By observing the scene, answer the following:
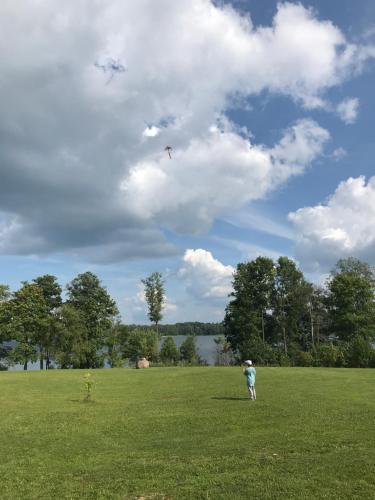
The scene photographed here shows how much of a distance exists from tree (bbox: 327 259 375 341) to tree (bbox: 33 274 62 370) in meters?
40.1

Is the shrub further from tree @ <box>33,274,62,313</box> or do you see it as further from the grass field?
the grass field

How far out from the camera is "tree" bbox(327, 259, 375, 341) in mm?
66812

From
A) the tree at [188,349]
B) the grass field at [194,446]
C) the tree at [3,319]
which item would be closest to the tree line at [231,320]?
the tree at [3,319]

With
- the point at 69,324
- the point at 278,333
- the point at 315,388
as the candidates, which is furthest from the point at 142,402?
the point at 278,333

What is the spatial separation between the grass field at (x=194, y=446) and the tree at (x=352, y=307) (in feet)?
150

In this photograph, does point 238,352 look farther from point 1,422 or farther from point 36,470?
point 36,470

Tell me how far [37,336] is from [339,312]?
140ft

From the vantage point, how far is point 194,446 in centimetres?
1279

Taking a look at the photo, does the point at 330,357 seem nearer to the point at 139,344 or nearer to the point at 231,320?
the point at 231,320

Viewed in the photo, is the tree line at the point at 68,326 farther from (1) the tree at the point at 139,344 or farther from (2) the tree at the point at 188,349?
(2) the tree at the point at 188,349

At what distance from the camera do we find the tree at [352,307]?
2630 inches

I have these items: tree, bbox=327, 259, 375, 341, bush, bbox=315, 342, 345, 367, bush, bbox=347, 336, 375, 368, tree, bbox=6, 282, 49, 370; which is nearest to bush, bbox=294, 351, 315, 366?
bush, bbox=315, 342, 345, 367

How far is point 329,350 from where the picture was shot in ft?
165

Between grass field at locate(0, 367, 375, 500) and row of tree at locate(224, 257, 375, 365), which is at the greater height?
row of tree at locate(224, 257, 375, 365)
